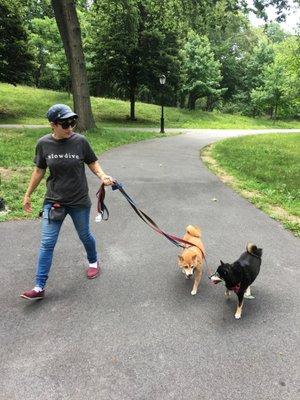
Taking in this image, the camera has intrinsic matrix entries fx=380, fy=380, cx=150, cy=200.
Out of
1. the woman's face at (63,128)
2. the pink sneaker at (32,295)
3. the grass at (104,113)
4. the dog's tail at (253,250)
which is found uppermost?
the woman's face at (63,128)

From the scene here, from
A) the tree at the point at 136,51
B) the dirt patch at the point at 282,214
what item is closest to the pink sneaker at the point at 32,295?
the dirt patch at the point at 282,214

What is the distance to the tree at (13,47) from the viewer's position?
24938 mm

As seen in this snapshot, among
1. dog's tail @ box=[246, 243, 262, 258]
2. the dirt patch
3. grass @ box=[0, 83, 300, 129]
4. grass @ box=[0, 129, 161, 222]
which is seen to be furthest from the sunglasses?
grass @ box=[0, 83, 300, 129]

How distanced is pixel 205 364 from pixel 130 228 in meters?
3.81

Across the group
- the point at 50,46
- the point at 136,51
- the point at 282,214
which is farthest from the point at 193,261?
the point at 50,46

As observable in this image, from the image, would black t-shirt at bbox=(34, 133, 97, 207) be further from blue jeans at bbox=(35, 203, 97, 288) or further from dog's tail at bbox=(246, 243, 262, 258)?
dog's tail at bbox=(246, 243, 262, 258)

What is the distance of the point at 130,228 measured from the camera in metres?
7.19

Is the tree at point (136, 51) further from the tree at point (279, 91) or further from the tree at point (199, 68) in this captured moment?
the tree at point (279, 91)

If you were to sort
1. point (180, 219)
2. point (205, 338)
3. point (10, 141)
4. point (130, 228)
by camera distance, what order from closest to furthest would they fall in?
point (205, 338), point (130, 228), point (180, 219), point (10, 141)

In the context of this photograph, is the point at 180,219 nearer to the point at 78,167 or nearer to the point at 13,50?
the point at 78,167

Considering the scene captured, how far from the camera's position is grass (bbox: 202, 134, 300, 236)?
8.72 metres

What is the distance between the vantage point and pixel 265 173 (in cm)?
1236

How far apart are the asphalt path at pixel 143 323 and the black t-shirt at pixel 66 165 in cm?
127

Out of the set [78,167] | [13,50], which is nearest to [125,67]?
[13,50]
